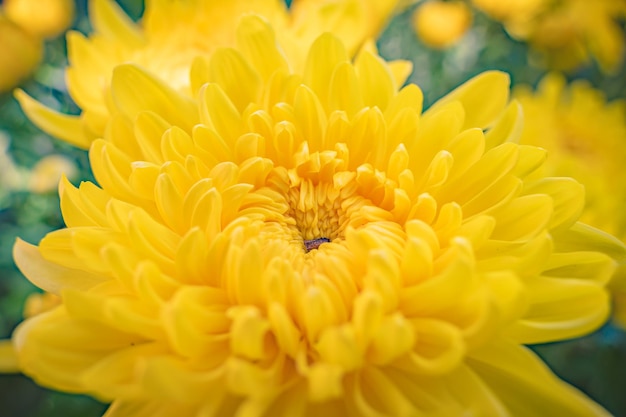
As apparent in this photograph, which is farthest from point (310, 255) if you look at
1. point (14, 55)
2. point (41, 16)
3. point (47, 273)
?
point (41, 16)

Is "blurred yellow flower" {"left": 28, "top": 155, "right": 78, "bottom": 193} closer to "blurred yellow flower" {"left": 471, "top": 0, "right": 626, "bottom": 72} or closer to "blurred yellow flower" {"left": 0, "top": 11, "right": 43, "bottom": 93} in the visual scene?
"blurred yellow flower" {"left": 0, "top": 11, "right": 43, "bottom": 93}

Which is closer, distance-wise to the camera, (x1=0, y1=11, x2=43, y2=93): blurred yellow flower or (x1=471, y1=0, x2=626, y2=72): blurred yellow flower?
(x1=0, y1=11, x2=43, y2=93): blurred yellow flower

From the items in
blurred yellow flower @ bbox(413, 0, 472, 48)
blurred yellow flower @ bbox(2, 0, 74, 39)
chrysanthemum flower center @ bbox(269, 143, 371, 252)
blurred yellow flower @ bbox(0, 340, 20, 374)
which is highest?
blurred yellow flower @ bbox(2, 0, 74, 39)

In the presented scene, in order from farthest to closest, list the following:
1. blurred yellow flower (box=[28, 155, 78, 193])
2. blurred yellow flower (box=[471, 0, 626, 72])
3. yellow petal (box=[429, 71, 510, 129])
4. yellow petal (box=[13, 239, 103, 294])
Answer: blurred yellow flower (box=[471, 0, 626, 72])
blurred yellow flower (box=[28, 155, 78, 193])
yellow petal (box=[429, 71, 510, 129])
yellow petal (box=[13, 239, 103, 294])

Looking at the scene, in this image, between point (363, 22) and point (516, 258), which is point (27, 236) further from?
point (516, 258)

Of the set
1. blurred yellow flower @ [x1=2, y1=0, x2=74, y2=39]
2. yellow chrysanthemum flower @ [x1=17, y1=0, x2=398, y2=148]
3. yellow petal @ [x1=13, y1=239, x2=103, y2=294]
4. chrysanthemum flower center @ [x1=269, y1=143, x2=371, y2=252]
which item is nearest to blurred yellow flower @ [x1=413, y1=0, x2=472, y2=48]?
yellow chrysanthemum flower @ [x1=17, y1=0, x2=398, y2=148]

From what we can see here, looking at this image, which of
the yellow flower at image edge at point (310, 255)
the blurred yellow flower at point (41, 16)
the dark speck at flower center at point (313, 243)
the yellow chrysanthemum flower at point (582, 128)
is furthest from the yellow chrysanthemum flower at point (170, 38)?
the yellow chrysanthemum flower at point (582, 128)

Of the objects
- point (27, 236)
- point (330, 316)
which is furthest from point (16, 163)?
point (330, 316)
